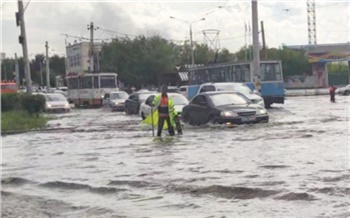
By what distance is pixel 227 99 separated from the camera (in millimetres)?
23109

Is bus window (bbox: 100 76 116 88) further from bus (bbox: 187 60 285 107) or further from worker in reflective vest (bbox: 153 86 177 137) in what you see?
worker in reflective vest (bbox: 153 86 177 137)

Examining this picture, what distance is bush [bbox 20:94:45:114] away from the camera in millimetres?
34781

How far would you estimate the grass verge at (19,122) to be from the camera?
93.1ft

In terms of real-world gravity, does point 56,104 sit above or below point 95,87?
below

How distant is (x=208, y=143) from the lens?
57.5 feet

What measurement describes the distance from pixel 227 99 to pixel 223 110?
1114mm

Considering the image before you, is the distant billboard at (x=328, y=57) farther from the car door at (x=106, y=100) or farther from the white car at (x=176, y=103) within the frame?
the white car at (x=176, y=103)

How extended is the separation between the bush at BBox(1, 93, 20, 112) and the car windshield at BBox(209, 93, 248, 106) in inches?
658

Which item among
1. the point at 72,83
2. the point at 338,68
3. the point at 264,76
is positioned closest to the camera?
the point at 264,76

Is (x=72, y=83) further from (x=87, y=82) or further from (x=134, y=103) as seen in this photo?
(x=134, y=103)

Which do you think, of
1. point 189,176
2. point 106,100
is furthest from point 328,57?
point 189,176

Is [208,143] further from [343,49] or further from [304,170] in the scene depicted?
[343,49]

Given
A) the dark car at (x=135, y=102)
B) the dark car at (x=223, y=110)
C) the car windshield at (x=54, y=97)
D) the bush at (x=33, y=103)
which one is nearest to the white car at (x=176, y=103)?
the dark car at (x=223, y=110)

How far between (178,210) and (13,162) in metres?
8.70
